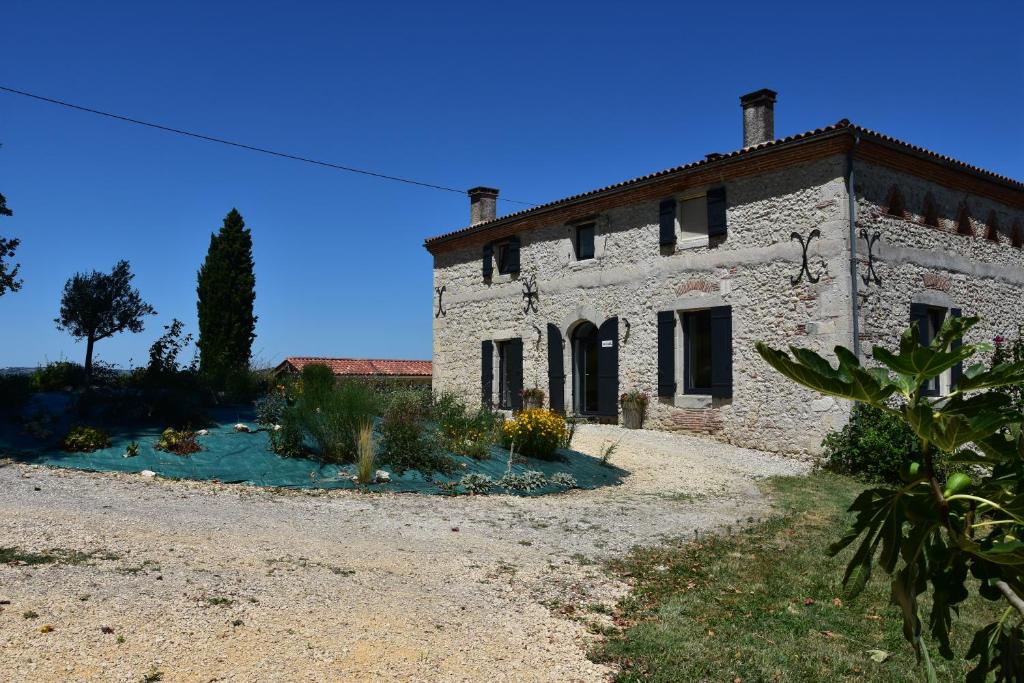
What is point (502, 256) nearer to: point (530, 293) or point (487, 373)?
point (530, 293)

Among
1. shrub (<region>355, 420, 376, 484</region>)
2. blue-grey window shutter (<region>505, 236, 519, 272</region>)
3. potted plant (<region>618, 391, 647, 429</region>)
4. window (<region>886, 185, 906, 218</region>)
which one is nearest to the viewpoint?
shrub (<region>355, 420, 376, 484</region>)

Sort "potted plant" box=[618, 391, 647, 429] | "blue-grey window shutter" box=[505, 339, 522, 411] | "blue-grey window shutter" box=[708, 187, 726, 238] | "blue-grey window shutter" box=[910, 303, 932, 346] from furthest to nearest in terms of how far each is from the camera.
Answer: "blue-grey window shutter" box=[505, 339, 522, 411]
"potted plant" box=[618, 391, 647, 429]
"blue-grey window shutter" box=[708, 187, 726, 238]
"blue-grey window shutter" box=[910, 303, 932, 346]

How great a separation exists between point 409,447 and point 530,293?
27.2 feet

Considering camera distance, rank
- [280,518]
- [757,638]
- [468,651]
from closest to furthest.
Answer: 1. [468,651]
2. [757,638]
3. [280,518]

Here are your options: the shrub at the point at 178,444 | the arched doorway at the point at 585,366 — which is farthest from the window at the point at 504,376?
the shrub at the point at 178,444

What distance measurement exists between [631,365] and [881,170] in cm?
569

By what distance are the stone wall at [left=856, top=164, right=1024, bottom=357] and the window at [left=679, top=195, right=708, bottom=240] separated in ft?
9.38

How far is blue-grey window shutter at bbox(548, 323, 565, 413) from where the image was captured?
643 inches

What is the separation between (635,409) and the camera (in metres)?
14.7

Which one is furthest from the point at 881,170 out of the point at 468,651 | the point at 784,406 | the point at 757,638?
the point at 468,651

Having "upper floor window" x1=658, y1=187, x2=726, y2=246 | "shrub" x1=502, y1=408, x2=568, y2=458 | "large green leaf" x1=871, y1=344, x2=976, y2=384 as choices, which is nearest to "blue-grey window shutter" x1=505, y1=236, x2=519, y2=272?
"upper floor window" x1=658, y1=187, x2=726, y2=246

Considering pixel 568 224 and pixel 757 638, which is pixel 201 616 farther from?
pixel 568 224

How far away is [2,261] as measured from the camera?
14.1 meters

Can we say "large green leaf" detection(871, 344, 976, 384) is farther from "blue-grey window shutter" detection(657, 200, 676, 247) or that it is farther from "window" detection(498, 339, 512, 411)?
→ "window" detection(498, 339, 512, 411)
